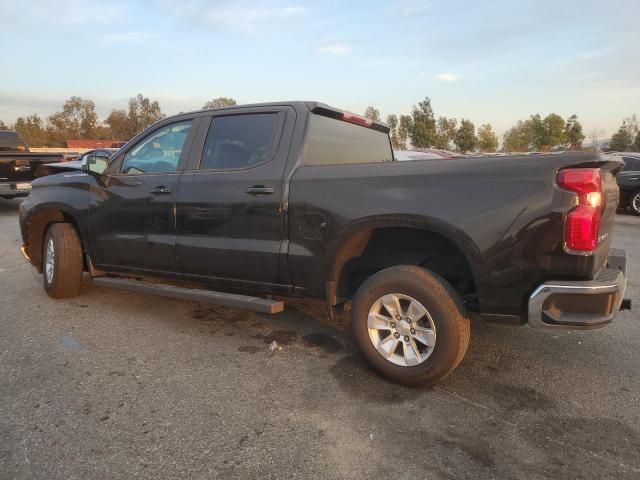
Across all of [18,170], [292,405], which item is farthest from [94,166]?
[18,170]

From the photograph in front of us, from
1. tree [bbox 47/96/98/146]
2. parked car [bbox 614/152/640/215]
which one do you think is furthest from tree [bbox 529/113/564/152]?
tree [bbox 47/96/98/146]

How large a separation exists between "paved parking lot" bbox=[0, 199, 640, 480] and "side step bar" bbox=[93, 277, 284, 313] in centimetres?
34

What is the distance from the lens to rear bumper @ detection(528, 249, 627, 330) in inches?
102

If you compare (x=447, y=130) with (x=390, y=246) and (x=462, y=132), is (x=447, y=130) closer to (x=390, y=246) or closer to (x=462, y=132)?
(x=462, y=132)

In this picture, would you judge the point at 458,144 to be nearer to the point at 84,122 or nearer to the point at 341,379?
the point at 341,379

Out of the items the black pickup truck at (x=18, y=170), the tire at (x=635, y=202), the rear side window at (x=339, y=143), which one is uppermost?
→ the rear side window at (x=339, y=143)

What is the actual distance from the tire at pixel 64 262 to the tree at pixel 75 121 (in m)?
103

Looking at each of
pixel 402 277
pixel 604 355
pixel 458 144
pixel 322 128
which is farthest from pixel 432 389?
pixel 458 144

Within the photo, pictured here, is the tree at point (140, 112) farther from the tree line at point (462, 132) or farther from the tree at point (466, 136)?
the tree at point (466, 136)

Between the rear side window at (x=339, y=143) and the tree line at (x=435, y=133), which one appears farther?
the tree line at (x=435, y=133)

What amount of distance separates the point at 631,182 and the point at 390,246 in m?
11.7

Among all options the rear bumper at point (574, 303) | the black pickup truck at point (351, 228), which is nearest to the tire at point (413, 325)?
the black pickup truck at point (351, 228)

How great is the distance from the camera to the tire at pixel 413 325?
287 centimetres

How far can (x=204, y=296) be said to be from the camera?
3.81m
